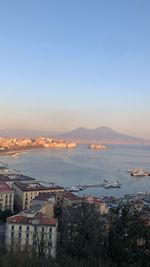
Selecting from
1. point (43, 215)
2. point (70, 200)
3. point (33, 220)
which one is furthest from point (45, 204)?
point (33, 220)

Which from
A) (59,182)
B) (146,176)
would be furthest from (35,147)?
(59,182)

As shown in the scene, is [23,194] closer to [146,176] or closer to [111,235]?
[111,235]

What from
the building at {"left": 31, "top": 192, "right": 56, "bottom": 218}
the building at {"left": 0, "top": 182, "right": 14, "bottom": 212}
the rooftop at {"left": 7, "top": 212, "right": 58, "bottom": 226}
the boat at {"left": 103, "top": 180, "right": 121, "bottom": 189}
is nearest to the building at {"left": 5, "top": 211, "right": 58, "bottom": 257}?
the rooftop at {"left": 7, "top": 212, "right": 58, "bottom": 226}

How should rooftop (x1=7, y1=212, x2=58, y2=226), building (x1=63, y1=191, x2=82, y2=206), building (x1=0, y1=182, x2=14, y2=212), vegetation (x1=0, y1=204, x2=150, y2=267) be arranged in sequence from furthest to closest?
building (x1=0, y1=182, x2=14, y2=212) < building (x1=63, y1=191, x2=82, y2=206) < rooftop (x1=7, y1=212, x2=58, y2=226) < vegetation (x1=0, y1=204, x2=150, y2=267)

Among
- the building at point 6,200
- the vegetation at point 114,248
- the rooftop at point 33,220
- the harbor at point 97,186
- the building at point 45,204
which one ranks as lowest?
the harbor at point 97,186

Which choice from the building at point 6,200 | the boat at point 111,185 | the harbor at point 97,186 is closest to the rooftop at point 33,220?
the building at point 6,200

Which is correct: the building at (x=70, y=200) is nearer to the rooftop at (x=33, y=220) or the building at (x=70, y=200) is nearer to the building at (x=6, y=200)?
the building at (x=6, y=200)

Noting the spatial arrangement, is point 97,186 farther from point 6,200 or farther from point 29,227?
point 29,227

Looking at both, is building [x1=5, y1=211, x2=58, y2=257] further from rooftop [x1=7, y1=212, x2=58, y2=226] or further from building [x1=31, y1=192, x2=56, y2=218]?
building [x1=31, y1=192, x2=56, y2=218]

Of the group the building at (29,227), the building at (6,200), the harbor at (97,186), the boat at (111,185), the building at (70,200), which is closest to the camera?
the building at (29,227)

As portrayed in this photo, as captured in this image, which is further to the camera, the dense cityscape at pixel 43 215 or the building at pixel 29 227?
the building at pixel 29 227

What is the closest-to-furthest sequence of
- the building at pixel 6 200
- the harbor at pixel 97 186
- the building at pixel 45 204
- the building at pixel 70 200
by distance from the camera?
1. the building at pixel 45 204
2. the building at pixel 70 200
3. the building at pixel 6 200
4. the harbor at pixel 97 186
